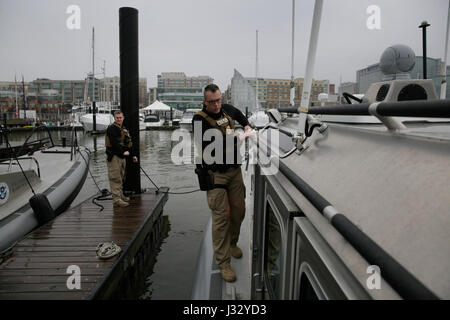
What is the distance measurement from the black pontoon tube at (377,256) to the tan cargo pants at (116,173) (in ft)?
17.6

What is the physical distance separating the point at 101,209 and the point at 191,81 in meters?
115

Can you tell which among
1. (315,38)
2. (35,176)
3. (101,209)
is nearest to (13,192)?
(35,176)

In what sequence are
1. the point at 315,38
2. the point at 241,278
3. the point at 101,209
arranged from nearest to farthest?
the point at 315,38 → the point at 241,278 → the point at 101,209

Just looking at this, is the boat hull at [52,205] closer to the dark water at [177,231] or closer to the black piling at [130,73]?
the black piling at [130,73]

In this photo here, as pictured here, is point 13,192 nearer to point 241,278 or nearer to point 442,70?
point 241,278

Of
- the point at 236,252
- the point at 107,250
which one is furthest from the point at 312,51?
the point at 107,250

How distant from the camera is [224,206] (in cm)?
298

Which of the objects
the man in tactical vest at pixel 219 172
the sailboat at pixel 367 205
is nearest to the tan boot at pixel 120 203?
the man in tactical vest at pixel 219 172

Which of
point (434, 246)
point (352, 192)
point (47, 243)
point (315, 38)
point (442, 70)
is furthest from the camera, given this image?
point (47, 243)

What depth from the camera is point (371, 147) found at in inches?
51.8

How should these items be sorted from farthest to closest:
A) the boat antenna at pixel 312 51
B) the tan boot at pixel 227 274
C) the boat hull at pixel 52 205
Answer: the boat hull at pixel 52 205 → the tan boot at pixel 227 274 → the boat antenna at pixel 312 51

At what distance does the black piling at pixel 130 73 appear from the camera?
20.5 ft
